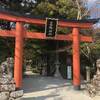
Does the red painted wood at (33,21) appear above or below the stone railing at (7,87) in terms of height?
above

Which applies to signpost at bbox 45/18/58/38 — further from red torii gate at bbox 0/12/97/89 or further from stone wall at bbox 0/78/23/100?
stone wall at bbox 0/78/23/100

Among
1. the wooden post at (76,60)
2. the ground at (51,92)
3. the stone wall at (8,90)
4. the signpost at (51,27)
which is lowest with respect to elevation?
the ground at (51,92)

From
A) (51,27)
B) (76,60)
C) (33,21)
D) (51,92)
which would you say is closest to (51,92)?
(51,92)

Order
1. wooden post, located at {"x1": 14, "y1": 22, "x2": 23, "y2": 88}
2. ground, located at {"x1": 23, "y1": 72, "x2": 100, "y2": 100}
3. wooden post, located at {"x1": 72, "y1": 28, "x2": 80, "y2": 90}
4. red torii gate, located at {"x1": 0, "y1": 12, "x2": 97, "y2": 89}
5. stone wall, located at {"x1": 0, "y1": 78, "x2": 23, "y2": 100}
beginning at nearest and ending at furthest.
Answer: stone wall, located at {"x1": 0, "y1": 78, "x2": 23, "y2": 100}, ground, located at {"x1": 23, "y1": 72, "x2": 100, "y2": 100}, wooden post, located at {"x1": 14, "y1": 22, "x2": 23, "y2": 88}, red torii gate, located at {"x1": 0, "y1": 12, "x2": 97, "y2": 89}, wooden post, located at {"x1": 72, "y1": 28, "x2": 80, "y2": 90}

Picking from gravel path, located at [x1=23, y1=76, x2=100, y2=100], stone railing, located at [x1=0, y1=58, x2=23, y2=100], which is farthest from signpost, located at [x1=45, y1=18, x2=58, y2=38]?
stone railing, located at [x1=0, y1=58, x2=23, y2=100]

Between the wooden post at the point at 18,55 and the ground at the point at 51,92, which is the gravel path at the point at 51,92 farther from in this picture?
the wooden post at the point at 18,55

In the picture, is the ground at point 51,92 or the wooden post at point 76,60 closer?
the ground at point 51,92

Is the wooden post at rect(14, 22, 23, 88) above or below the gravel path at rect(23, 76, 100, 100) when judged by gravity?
above

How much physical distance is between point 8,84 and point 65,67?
11.6 meters

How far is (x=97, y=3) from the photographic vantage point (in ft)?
77.7

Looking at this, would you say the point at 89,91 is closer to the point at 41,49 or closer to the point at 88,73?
the point at 88,73

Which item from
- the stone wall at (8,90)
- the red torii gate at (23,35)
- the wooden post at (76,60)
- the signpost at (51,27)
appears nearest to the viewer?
the stone wall at (8,90)

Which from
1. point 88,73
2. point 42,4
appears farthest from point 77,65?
point 42,4

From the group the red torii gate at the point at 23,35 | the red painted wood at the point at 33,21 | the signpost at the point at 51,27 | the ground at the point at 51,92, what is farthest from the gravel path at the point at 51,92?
the red painted wood at the point at 33,21
